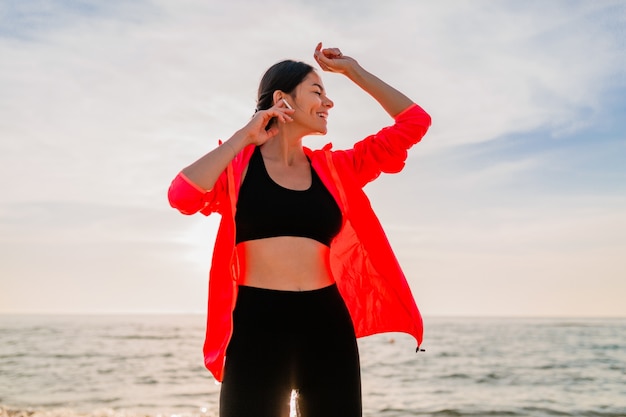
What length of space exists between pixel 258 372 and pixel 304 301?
364 millimetres

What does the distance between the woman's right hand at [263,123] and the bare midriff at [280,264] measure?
0.48 metres

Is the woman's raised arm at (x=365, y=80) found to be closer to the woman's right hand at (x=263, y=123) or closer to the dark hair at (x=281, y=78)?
A: the dark hair at (x=281, y=78)

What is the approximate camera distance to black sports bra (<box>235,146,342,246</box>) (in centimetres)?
311

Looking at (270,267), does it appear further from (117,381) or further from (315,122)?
(117,381)

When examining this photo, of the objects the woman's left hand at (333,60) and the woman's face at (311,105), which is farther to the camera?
the woman's left hand at (333,60)

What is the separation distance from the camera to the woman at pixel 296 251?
298 cm

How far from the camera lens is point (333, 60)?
3598mm

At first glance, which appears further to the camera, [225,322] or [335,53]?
[335,53]

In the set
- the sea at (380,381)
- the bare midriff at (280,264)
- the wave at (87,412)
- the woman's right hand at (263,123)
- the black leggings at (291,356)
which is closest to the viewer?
the black leggings at (291,356)

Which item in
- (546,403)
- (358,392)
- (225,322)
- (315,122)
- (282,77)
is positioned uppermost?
(282,77)

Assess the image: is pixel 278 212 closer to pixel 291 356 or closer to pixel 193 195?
pixel 193 195

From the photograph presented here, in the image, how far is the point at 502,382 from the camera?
16.7 m

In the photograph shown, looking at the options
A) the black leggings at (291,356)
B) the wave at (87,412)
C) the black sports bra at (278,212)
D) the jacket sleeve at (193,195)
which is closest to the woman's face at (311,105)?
the black sports bra at (278,212)

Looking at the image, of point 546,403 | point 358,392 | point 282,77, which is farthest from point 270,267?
point 546,403
